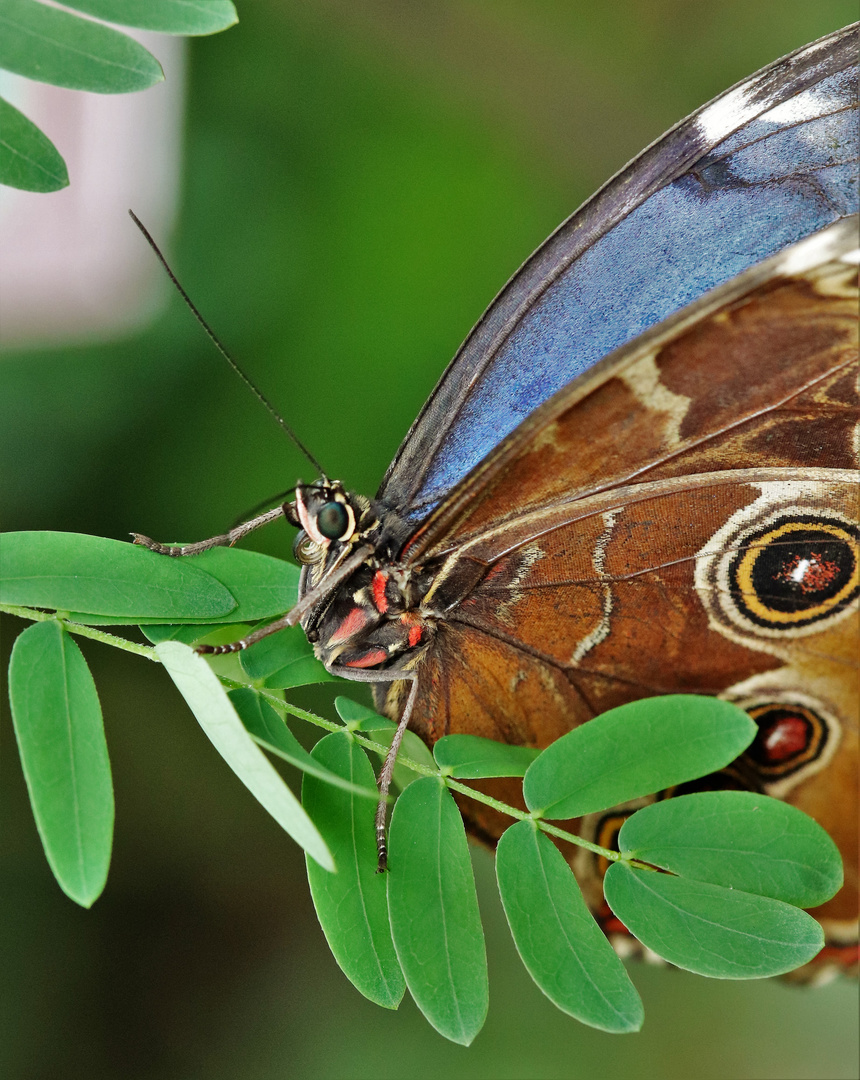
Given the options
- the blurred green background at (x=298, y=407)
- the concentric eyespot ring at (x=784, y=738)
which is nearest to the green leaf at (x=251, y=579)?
the concentric eyespot ring at (x=784, y=738)

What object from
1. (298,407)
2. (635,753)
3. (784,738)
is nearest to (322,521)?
(635,753)

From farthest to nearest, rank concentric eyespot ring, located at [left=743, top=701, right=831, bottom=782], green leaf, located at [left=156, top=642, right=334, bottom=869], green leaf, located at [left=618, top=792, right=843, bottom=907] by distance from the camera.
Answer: concentric eyespot ring, located at [left=743, top=701, right=831, bottom=782]
green leaf, located at [left=618, top=792, right=843, bottom=907]
green leaf, located at [left=156, top=642, right=334, bottom=869]

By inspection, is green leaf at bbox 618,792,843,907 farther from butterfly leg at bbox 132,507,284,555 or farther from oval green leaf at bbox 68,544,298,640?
butterfly leg at bbox 132,507,284,555

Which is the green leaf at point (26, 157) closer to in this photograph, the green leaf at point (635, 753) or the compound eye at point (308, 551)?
the compound eye at point (308, 551)

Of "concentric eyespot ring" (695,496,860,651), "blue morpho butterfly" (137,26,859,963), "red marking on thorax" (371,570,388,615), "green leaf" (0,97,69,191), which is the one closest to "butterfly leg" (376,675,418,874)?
"blue morpho butterfly" (137,26,859,963)

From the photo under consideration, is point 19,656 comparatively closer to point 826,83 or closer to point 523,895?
point 523,895

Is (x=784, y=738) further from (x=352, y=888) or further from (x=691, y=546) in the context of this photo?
(x=352, y=888)
